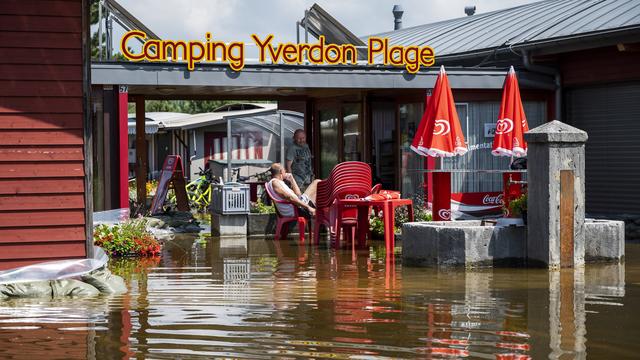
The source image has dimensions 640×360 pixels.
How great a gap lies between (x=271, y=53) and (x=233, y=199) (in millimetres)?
2614

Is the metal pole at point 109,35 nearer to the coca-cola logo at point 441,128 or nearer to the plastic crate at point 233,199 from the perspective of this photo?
the plastic crate at point 233,199

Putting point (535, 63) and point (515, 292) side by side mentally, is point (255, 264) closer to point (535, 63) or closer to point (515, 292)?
point (515, 292)

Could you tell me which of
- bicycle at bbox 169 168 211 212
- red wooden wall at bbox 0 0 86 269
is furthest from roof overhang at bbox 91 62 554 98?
red wooden wall at bbox 0 0 86 269

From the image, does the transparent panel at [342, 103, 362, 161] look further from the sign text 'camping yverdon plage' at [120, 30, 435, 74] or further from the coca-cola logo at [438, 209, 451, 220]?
the coca-cola logo at [438, 209, 451, 220]

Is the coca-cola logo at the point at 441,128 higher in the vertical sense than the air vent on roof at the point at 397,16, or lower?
lower

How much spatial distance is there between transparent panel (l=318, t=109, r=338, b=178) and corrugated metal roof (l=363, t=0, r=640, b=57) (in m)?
2.93

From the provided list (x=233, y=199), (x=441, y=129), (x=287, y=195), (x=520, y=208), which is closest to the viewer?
(x=520, y=208)

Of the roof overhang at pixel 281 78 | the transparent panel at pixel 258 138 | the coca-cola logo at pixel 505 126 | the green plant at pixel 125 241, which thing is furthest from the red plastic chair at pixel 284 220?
the transparent panel at pixel 258 138

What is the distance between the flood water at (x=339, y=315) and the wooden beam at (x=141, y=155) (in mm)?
7069

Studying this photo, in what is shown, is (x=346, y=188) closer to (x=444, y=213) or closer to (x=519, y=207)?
(x=444, y=213)

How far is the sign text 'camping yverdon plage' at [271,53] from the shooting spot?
55.4ft

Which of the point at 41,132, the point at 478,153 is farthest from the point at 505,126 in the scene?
the point at 41,132

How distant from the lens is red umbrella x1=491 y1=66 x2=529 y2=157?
16.0 meters

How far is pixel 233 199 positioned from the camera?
54.6ft
